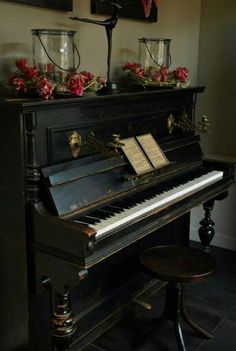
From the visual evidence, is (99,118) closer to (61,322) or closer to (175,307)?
(61,322)

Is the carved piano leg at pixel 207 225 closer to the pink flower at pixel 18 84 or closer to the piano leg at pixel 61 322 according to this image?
the piano leg at pixel 61 322

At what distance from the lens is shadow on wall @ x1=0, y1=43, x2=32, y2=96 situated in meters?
1.92

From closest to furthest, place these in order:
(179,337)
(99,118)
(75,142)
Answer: (75,142)
(99,118)
(179,337)

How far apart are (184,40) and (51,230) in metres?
2.27

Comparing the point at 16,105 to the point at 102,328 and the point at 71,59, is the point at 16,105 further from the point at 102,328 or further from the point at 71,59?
the point at 102,328

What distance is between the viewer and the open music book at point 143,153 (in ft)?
7.04

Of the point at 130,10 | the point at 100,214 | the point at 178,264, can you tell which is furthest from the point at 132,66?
the point at 178,264

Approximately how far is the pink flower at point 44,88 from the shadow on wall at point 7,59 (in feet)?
1.05

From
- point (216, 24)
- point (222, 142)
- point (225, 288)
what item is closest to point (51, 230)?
point (225, 288)

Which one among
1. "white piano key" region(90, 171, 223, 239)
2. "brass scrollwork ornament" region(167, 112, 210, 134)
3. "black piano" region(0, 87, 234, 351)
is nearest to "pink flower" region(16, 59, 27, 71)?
"black piano" region(0, 87, 234, 351)

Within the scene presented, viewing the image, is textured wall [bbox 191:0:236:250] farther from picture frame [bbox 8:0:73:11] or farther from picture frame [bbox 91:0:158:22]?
picture frame [bbox 8:0:73:11]

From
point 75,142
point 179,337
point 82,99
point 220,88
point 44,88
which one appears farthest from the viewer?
point 220,88

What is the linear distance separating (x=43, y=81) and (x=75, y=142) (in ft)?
1.03

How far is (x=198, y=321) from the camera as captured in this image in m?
2.49
